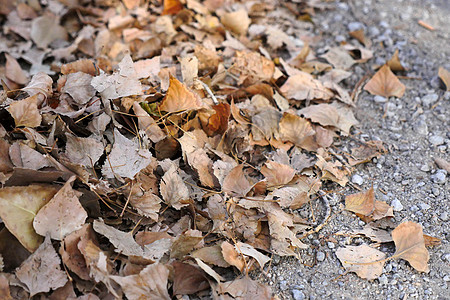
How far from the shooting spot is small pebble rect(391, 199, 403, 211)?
1.41 m

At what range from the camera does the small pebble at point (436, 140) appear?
163 centimetres

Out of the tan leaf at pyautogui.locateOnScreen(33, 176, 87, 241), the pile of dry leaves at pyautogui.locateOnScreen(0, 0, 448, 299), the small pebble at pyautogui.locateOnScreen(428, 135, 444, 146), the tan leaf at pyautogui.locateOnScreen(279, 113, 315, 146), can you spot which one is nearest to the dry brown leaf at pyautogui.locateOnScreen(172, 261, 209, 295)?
the pile of dry leaves at pyautogui.locateOnScreen(0, 0, 448, 299)

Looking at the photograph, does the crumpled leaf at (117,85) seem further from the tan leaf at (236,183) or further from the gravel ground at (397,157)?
the gravel ground at (397,157)

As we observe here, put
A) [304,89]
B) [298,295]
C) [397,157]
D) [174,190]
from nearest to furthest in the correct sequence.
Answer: [298,295], [174,190], [397,157], [304,89]

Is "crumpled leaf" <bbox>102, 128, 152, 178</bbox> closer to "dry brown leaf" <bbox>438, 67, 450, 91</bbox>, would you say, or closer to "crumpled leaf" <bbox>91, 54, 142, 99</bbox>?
"crumpled leaf" <bbox>91, 54, 142, 99</bbox>

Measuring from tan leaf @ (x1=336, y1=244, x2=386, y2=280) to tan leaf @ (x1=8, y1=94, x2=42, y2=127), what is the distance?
97 cm

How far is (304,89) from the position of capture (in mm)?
1773

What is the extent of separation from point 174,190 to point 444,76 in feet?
4.17

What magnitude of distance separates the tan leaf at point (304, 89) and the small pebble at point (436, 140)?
0.42m

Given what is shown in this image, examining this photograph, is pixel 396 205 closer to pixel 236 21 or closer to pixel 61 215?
pixel 61 215

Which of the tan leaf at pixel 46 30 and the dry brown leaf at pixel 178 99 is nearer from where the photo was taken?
the dry brown leaf at pixel 178 99

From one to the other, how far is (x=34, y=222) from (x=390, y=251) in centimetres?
101

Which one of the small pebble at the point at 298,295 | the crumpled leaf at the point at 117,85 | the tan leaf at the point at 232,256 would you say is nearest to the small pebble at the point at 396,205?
the small pebble at the point at 298,295

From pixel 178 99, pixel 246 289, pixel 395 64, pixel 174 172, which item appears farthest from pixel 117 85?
pixel 395 64
